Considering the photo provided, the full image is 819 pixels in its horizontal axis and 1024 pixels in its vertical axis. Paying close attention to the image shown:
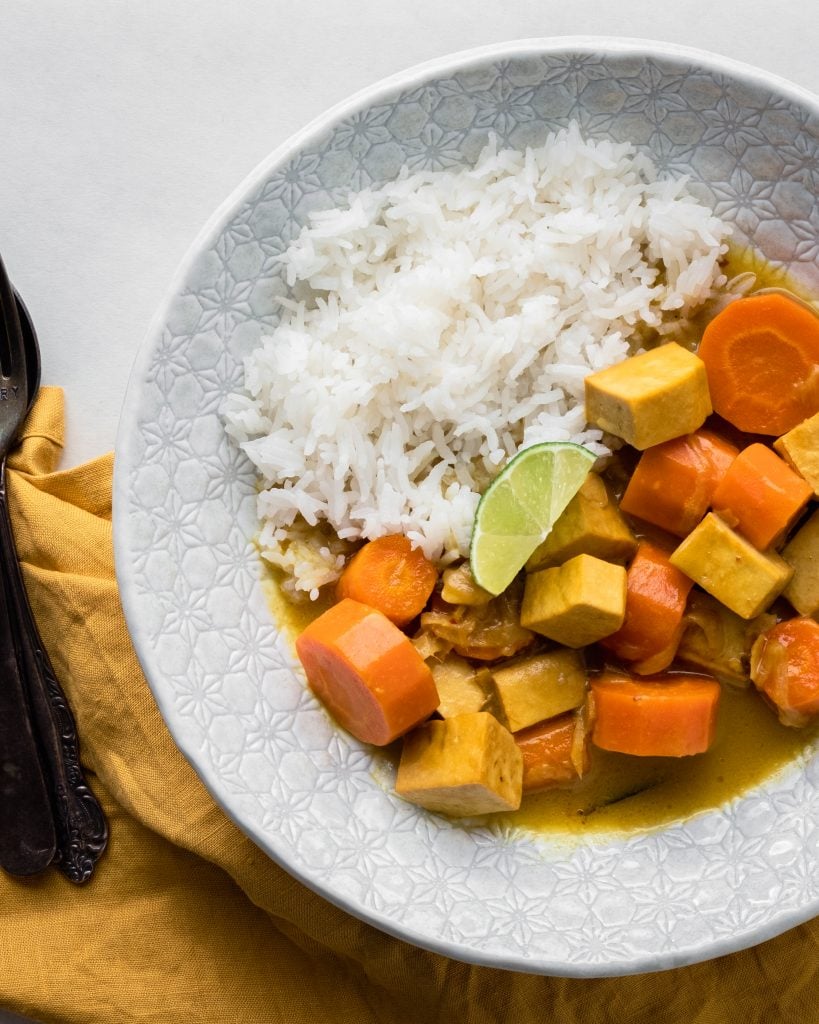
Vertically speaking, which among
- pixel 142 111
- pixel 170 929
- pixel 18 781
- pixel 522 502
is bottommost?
pixel 170 929

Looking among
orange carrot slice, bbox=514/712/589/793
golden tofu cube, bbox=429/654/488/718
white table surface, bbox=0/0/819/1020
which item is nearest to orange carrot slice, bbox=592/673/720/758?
orange carrot slice, bbox=514/712/589/793

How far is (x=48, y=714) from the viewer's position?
259 cm

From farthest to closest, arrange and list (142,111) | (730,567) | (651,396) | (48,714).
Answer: (142,111), (48,714), (730,567), (651,396)

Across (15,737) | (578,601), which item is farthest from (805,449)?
(15,737)

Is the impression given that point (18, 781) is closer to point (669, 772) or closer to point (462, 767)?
point (462, 767)

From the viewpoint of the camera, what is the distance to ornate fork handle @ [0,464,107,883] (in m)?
2.58

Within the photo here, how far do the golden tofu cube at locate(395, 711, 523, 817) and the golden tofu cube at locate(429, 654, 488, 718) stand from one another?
7 cm

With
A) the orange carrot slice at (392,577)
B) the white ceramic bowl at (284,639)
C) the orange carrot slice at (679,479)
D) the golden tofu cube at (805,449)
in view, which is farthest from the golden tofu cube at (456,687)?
the golden tofu cube at (805,449)

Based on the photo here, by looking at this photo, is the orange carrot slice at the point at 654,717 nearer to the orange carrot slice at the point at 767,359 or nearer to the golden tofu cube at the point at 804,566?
the golden tofu cube at the point at 804,566

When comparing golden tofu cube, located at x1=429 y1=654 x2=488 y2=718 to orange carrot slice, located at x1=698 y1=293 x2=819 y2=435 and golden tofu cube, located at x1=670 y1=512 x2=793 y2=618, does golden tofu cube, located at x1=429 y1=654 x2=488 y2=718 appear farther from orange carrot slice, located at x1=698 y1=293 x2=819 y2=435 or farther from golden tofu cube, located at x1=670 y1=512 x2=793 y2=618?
orange carrot slice, located at x1=698 y1=293 x2=819 y2=435

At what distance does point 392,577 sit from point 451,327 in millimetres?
679

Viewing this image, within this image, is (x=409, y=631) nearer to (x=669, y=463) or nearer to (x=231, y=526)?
(x=231, y=526)

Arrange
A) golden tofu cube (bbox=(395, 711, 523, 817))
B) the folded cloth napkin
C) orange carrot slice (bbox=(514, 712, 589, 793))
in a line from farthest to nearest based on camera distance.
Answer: the folded cloth napkin → orange carrot slice (bbox=(514, 712, 589, 793)) → golden tofu cube (bbox=(395, 711, 523, 817))

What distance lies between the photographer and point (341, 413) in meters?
2.40
